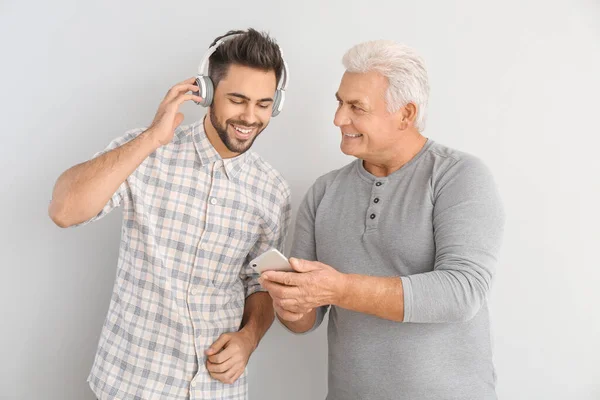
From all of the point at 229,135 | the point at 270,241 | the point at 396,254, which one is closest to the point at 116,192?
the point at 229,135

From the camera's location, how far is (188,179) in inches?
76.2

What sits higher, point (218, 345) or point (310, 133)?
point (310, 133)

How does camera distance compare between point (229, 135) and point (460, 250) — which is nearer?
point (460, 250)

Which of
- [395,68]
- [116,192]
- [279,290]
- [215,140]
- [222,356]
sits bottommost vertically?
[222,356]

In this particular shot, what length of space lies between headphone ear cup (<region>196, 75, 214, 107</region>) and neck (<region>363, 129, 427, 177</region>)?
56 centimetres

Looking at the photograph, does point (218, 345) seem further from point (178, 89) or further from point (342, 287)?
point (178, 89)

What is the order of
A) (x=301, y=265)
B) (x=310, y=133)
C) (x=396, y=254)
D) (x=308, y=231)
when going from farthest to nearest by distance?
(x=310, y=133)
(x=308, y=231)
(x=396, y=254)
(x=301, y=265)

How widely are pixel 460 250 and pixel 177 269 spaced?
35.9 inches

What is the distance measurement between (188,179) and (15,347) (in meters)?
1.09

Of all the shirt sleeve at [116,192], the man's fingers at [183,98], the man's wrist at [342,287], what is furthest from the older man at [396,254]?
the shirt sleeve at [116,192]

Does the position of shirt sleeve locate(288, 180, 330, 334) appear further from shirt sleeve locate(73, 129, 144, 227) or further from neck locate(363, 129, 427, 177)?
shirt sleeve locate(73, 129, 144, 227)

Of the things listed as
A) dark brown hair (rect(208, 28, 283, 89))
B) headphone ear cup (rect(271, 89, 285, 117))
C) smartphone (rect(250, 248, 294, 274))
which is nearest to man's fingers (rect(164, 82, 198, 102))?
dark brown hair (rect(208, 28, 283, 89))

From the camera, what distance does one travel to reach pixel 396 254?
1.80 m

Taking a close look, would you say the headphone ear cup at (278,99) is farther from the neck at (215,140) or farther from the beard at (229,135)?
the neck at (215,140)
